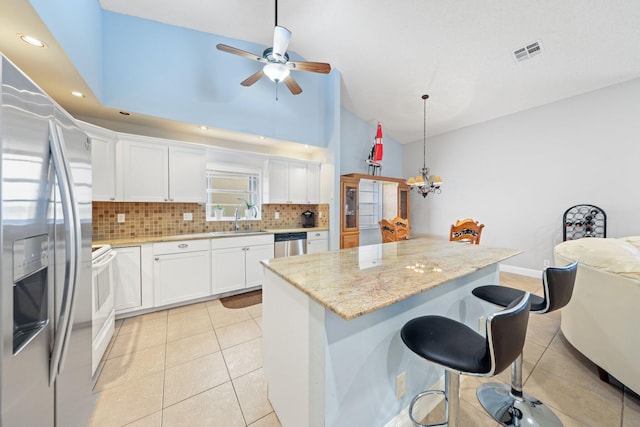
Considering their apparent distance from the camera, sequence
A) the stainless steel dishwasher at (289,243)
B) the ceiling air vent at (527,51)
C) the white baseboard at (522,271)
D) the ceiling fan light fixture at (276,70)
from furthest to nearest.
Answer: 1. the white baseboard at (522,271)
2. the stainless steel dishwasher at (289,243)
3. the ceiling air vent at (527,51)
4. the ceiling fan light fixture at (276,70)

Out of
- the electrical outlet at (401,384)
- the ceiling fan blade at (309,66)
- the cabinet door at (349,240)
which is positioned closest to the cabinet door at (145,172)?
the ceiling fan blade at (309,66)

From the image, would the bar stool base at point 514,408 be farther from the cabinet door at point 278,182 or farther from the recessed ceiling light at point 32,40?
the recessed ceiling light at point 32,40

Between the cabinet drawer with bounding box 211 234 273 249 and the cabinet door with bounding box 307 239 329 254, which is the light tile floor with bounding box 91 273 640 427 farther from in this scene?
the cabinet door with bounding box 307 239 329 254

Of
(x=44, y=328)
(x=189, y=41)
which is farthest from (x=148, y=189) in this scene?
(x=44, y=328)

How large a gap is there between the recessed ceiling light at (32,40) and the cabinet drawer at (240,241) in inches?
85.8

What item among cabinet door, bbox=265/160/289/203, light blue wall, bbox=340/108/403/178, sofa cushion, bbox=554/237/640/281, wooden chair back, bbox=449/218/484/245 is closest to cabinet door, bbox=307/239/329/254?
cabinet door, bbox=265/160/289/203

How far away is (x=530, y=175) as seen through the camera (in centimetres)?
411

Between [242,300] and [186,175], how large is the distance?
1877 millimetres

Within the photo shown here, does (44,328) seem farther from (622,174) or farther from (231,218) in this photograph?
(622,174)

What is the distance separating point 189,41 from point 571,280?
4.45 meters

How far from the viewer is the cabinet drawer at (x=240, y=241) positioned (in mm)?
3059

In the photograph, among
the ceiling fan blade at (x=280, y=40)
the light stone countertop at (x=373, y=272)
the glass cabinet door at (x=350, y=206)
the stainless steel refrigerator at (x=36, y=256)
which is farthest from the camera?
the glass cabinet door at (x=350, y=206)

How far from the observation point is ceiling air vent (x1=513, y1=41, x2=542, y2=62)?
2847mm

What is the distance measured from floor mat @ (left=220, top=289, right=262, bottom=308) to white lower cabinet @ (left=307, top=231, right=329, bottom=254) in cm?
115
